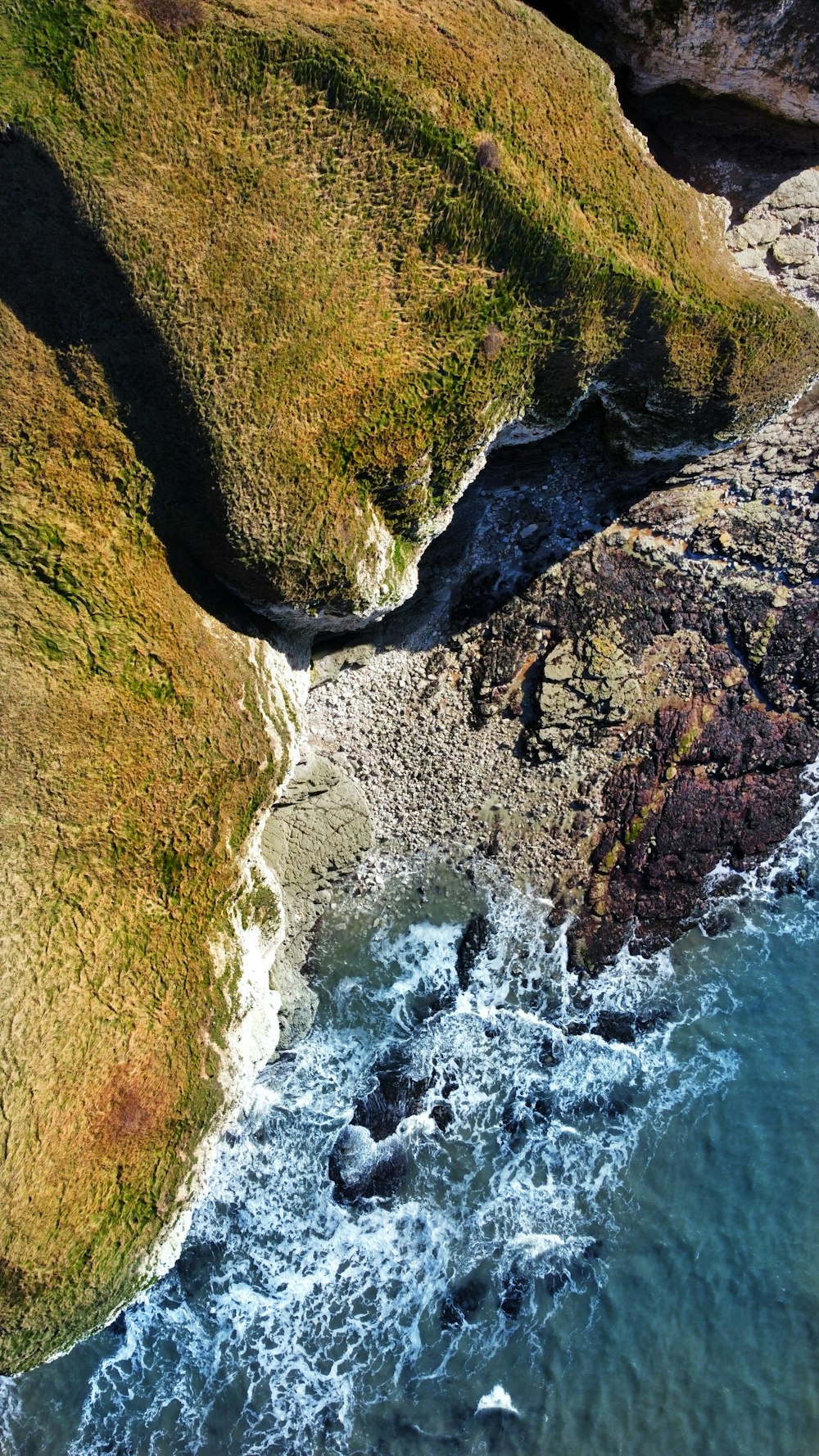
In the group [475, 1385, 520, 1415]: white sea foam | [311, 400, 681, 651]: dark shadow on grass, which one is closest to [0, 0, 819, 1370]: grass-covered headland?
[311, 400, 681, 651]: dark shadow on grass

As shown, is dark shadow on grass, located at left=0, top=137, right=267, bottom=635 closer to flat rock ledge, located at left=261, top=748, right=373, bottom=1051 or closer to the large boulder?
flat rock ledge, located at left=261, top=748, right=373, bottom=1051

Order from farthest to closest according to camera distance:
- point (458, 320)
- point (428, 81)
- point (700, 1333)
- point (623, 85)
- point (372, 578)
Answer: point (700, 1333) → point (623, 85) → point (372, 578) → point (458, 320) → point (428, 81)

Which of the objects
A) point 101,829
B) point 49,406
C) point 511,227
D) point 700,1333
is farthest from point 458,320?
point 700,1333

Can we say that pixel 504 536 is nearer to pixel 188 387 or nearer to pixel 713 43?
pixel 188 387

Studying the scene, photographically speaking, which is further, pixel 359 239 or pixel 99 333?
pixel 359 239

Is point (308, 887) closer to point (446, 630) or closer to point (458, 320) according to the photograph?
point (446, 630)

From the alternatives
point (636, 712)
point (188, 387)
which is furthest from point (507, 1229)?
point (188, 387)
